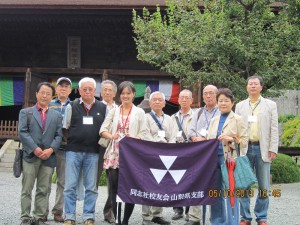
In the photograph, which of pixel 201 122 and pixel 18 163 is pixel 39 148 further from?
pixel 201 122

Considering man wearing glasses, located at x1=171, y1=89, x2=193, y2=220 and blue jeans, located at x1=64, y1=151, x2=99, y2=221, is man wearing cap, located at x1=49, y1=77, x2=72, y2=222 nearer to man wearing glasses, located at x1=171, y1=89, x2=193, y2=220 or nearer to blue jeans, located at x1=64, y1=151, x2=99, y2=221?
blue jeans, located at x1=64, y1=151, x2=99, y2=221

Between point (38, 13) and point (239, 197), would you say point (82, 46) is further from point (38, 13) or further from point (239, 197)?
point (239, 197)

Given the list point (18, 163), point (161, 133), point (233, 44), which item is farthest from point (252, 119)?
point (233, 44)

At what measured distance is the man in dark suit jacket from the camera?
21.2 feet

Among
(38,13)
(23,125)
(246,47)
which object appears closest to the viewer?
(23,125)

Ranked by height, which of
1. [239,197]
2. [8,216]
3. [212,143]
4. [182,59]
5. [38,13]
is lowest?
[8,216]

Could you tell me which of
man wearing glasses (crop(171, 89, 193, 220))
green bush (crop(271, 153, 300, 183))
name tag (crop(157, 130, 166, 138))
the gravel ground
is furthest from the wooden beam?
name tag (crop(157, 130, 166, 138))

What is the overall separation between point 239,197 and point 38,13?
1191 centimetres

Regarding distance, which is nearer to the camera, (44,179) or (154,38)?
(44,179)

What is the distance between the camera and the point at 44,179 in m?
6.59

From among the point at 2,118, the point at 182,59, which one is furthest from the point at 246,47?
the point at 2,118

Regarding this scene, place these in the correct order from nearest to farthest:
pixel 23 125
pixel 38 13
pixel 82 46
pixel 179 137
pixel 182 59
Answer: pixel 23 125 < pixel 179 137 < pixel 182 59 < pixel 38 13 < pixel 82 46

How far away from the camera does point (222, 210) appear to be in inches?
243

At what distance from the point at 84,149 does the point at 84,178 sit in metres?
0.39
